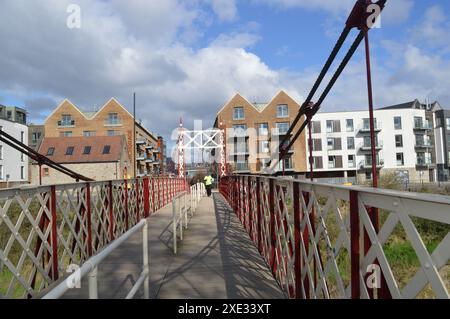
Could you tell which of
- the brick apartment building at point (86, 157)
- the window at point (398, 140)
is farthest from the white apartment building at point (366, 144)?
the brick apartment building at point (86, 157)

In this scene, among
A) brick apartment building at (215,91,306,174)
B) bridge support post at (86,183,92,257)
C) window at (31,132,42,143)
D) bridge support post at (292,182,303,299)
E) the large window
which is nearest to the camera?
bridge support post at (292,182,303,299)

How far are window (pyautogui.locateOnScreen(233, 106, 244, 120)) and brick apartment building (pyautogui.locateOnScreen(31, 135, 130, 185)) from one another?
15267mm

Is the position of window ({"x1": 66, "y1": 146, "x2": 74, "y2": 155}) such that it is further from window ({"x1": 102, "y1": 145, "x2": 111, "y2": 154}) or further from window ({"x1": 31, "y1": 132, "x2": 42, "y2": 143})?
window ({"x1": 31, "y1": 132, "x2": 42, "y2": 143})

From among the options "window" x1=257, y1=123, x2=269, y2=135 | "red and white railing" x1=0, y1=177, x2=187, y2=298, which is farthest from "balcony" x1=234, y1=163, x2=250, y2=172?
"red and white railing" x1=0, y1=177, x2=187, y2=298

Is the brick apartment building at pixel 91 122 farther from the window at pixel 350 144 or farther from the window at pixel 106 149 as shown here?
the window at pixel 350 144

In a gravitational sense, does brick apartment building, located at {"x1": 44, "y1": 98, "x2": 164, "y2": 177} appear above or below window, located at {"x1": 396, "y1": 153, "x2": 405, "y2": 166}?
above

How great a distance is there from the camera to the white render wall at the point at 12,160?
46531 mm

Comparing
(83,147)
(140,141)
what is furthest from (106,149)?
(140,141)

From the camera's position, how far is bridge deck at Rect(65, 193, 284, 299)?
15.2 ft

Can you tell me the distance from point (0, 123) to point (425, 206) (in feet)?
176

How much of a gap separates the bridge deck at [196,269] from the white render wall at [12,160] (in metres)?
45.3

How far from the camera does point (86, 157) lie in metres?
45.5

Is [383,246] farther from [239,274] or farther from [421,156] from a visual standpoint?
[421,156]

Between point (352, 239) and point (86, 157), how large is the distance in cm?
4631
